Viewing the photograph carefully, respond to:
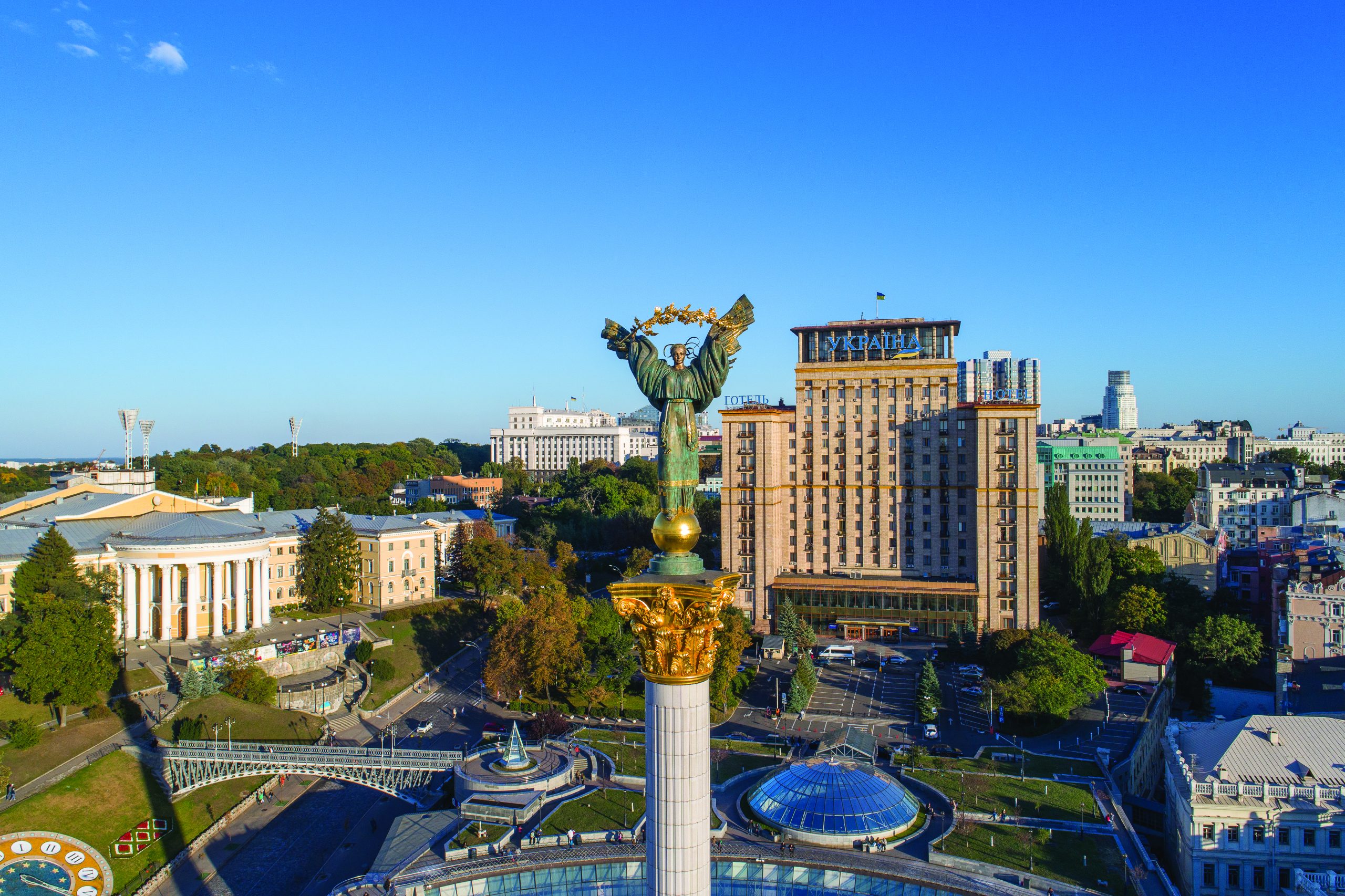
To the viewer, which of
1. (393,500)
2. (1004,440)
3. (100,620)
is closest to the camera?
(100,620)

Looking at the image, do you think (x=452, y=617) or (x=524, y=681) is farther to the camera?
(x=452, y=617)

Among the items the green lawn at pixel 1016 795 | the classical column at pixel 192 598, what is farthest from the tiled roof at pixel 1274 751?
the classical column at pixel 192 598

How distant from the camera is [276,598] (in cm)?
8969

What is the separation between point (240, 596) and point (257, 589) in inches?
66.2

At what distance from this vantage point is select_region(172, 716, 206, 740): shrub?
5712 cm

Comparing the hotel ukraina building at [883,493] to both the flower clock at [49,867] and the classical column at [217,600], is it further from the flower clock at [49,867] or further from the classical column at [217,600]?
the flower clock at [49,867]

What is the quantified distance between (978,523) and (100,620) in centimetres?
7631

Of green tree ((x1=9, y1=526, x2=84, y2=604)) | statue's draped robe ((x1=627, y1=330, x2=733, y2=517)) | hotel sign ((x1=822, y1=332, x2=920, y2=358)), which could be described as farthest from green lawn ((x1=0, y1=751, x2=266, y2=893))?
hotel sign ((x1=822, y1=332, x2=920, y2=358))

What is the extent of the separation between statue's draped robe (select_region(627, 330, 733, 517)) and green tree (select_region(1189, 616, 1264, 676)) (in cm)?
6519

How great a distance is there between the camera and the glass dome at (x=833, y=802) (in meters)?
41.6

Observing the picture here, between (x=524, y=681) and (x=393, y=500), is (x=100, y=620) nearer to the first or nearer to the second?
(x=524, y=681)

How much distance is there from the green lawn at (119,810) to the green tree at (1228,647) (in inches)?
2863

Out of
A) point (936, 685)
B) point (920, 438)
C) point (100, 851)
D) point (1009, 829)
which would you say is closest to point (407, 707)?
point (100, 851)

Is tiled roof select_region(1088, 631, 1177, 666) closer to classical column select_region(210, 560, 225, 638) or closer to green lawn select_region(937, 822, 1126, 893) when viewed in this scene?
green lawn select_region(937, 822, 1126, 893)
